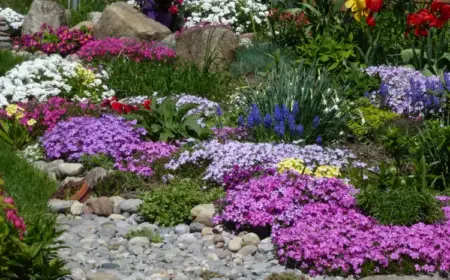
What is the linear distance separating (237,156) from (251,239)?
1212 mm

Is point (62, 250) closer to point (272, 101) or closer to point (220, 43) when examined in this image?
point (272, 101)

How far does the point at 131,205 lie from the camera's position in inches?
283

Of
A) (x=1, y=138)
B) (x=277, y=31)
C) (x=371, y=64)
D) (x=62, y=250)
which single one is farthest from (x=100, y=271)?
(x=277, y=31)

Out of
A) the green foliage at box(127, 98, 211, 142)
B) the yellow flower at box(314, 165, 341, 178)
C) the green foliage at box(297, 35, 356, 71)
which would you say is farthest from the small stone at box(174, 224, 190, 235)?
the green foliage at box(297, 35, 356, 71)

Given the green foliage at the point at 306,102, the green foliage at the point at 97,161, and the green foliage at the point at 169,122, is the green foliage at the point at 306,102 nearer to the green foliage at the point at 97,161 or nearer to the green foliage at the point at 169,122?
the green foliage at the point at 169,122

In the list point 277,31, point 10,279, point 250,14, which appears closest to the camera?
point 10,279

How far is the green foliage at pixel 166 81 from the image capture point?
10992 mm

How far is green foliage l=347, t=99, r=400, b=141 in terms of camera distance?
8.70 meters

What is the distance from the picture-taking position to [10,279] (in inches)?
191

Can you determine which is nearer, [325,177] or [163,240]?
[163,240]

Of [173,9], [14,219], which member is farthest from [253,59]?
[14,219]

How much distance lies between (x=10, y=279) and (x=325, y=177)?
3.04 m

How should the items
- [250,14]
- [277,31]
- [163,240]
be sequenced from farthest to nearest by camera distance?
1. [250,14]
2. [277,31]
3. [163,240]

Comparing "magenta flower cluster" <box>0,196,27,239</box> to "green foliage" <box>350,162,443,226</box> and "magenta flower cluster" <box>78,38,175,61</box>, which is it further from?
"magenta flower cluster" <box>78,38,175,61</box>
